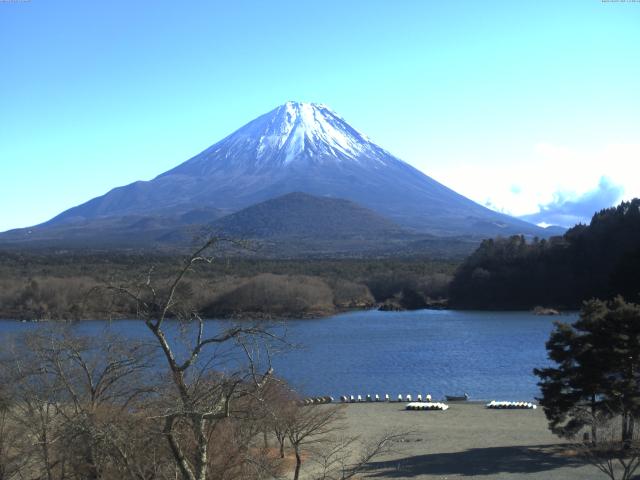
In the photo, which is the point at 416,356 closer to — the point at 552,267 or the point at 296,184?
the point at 552,267

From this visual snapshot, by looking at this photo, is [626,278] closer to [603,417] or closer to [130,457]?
[603,417]

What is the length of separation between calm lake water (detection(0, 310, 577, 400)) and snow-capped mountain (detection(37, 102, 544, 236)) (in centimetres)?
6661

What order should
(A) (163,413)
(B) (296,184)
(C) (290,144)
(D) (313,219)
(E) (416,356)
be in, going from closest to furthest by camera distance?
1. (A) (163,413)
2. (E) (416,356)
3. (D) (313,219)
4. (B) (296,184)
5. (C) (290,144)

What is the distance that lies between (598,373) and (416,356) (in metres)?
15.5

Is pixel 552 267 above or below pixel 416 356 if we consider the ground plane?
above

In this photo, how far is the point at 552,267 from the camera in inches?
1906

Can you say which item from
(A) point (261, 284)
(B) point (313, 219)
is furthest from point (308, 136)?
(A) point (261, 284)

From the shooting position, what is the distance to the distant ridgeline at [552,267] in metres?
46.8

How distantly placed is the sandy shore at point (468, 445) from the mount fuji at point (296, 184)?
8253 centimetres

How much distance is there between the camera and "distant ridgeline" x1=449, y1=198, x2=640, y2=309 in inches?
1844

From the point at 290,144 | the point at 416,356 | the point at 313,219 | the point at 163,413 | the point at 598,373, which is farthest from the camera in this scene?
the point at 290,144

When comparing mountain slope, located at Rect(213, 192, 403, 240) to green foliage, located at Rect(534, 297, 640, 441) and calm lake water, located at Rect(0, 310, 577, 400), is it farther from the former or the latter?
green foliage, located at Rect(534, 297, 640, 441)

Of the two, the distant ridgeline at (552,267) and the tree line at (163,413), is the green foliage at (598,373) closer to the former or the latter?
the tree line at (163,413)

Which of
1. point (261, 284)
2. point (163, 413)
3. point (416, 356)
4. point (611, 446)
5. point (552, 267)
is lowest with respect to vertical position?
point (416, 356)
